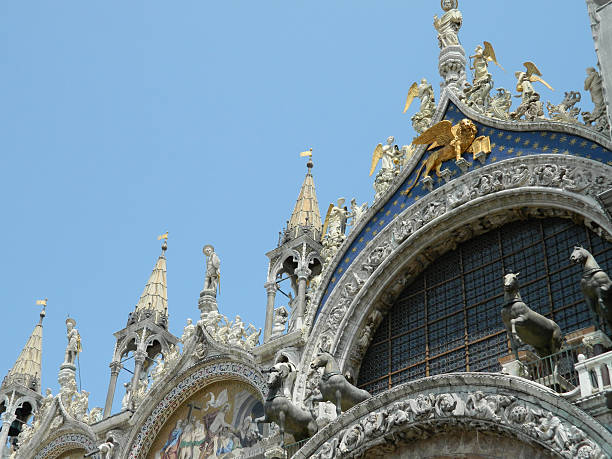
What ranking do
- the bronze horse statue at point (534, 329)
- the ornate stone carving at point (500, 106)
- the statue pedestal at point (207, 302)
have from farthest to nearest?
the statue pedestal at point (207, 302) → the ornate stone carving at point (500, 106) → the bronze horse statue at point (534, 329)

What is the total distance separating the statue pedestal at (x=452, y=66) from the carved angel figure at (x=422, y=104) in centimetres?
35

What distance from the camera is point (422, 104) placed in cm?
1994

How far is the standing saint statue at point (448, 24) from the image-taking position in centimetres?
2053

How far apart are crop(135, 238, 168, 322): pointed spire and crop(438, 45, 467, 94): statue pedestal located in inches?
372

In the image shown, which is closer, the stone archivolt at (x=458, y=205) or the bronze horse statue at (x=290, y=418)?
the stone archivolt at (x=458, y=205)

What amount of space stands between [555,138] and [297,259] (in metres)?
6.20

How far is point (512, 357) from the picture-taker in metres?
13.8

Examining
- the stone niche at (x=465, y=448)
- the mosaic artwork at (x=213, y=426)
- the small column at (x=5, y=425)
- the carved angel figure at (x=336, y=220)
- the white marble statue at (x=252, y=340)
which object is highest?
the carved angel figure at (x=336, y=220)

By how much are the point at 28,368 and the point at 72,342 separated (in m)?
2.73

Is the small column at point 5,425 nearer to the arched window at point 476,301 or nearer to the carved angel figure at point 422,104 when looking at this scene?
the arched window at point 476,301

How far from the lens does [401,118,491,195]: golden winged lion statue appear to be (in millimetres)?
18172

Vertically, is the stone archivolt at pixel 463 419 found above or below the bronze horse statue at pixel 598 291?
below

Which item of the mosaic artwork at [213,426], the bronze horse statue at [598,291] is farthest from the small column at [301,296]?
the bronze horse statue at [598,291]

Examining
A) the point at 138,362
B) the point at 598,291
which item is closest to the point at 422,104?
the point at 598,291
